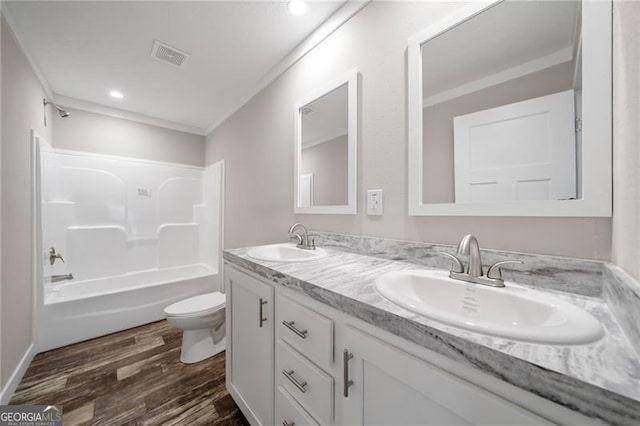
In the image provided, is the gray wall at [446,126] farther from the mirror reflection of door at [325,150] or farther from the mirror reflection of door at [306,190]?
the mirror reflection of door at [306,190]

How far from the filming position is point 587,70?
0.69 m

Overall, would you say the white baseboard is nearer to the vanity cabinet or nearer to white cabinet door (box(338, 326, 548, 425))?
the vanity cabinet

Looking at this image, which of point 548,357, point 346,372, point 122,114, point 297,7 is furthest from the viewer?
point 122,114

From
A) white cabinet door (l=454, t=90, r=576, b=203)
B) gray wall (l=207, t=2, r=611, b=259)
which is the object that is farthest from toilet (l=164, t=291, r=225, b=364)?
white cabinet door (l=454, t=90, r=576, b=203)

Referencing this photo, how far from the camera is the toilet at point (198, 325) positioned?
1.72 m

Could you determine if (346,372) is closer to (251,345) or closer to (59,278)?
(251,345)

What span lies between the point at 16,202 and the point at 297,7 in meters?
2.25

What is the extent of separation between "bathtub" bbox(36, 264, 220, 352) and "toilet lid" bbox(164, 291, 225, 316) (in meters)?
0.81

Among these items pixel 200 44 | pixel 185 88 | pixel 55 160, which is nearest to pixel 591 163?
pixel 200 44

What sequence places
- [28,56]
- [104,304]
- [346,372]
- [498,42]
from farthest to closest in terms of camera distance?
[104,304], [28,56], [498,42], [346,372]

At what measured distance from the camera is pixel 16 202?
156 cm

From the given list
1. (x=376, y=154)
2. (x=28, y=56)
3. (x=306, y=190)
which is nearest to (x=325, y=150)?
(x=306, y=190)

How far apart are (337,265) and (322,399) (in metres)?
0.48

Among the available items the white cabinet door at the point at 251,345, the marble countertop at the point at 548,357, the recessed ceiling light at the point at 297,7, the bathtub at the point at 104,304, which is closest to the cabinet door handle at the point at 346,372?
the marble countertop at the point at 548,357
